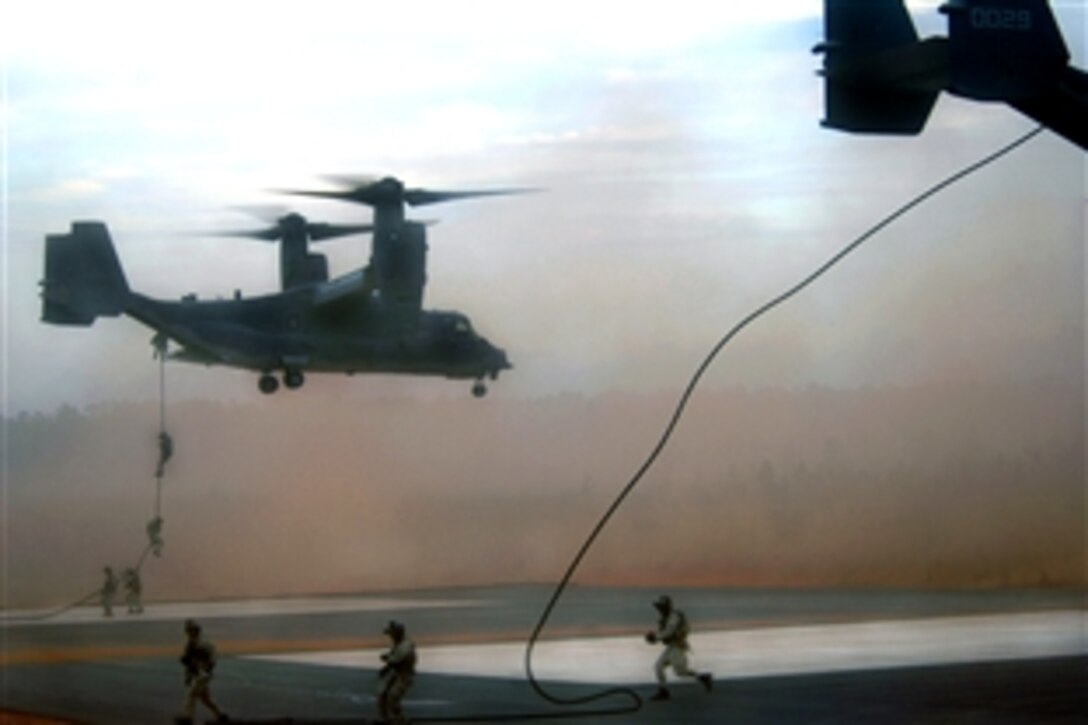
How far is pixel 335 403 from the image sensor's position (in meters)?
53.5

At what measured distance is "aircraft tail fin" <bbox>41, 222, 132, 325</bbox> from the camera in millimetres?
47281

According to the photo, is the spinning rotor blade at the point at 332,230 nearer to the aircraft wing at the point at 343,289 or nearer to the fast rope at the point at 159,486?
the aircraft wing at the point at 343,289

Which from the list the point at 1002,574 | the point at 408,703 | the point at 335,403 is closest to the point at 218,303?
the point at 335,403

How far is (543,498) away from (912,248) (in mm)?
11551

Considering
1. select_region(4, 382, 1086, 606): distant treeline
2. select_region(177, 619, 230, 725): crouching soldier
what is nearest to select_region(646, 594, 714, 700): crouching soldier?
select_region(177, 619, 230, 725): crouching soldier

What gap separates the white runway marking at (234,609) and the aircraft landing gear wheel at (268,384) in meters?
6.98

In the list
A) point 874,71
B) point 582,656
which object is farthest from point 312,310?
point 874,71

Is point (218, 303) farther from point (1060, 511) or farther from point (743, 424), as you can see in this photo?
point (1060, 511)

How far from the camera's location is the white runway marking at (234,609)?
175 feet

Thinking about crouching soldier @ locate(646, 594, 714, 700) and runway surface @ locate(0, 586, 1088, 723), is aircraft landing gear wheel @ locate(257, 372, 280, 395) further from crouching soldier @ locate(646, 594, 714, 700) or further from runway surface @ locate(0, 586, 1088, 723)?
crouching soldier @ locate(646, 594, 714, 700)

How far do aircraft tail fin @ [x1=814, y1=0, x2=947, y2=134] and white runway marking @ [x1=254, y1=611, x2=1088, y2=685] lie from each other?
15.7m

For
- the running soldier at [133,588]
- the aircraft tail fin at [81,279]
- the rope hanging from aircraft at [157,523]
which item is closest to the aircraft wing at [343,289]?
the rope hanging from aircraft at [157,523]

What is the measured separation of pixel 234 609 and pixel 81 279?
11.9 metres

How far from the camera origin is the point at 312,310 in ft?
162
